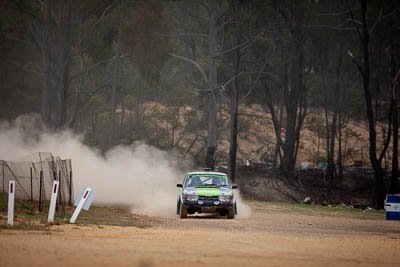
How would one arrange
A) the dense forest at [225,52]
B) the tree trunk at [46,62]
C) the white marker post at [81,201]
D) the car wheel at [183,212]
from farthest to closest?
the tree trunk at [46,62] → the dense forest at [225,52] → the car wheel at [183,212] → the white marker post at [81,201]

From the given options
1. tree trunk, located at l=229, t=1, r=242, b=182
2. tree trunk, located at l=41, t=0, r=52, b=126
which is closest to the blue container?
tree trunk, located at l=229, t=1, r=242, b=182

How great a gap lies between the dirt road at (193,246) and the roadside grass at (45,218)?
59cm

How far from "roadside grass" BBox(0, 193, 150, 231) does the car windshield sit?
210 cm

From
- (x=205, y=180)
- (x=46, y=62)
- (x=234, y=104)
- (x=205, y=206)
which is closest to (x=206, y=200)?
(x=205, y=206)

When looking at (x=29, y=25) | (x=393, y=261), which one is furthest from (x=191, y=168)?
(x=393, y=261)

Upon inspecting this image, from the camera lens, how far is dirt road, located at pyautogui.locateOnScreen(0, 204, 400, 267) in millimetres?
10938

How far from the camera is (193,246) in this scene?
13352 millimetres

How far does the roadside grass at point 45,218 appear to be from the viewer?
15859 mm

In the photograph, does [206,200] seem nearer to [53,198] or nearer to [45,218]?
[45,218]

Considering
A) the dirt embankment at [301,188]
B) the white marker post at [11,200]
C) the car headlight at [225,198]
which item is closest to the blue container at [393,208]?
the car headlight at [225,198]

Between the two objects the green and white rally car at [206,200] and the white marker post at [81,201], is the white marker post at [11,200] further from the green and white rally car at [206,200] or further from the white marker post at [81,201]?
the green and white rally car at [206,200]

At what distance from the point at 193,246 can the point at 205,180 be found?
9.98m

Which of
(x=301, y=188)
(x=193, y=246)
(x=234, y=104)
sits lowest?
(x=193, y=246)

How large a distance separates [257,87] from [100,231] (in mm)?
42303
